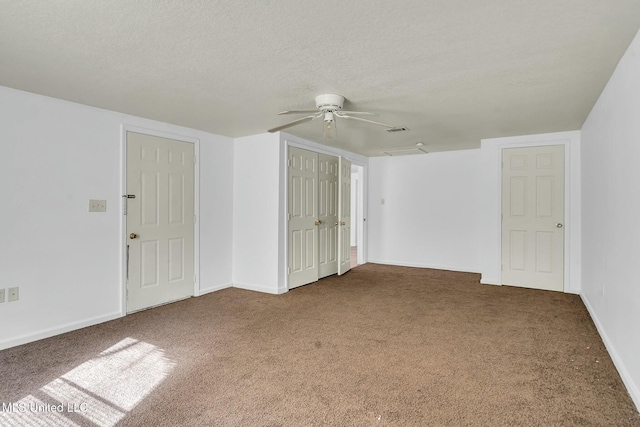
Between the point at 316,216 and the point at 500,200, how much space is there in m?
2.63

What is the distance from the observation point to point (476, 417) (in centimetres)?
190

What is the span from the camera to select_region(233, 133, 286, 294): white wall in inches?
181

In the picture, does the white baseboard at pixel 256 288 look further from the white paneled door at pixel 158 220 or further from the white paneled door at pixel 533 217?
the white paneled door at pixel 533 217

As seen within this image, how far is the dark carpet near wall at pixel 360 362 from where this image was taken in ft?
6.44

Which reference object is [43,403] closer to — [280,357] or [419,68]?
[280,357]

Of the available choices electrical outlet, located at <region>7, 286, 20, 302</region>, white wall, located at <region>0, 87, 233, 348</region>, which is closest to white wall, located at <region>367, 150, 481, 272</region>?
white wall, located at <region>0, 87, 233, 348</region>

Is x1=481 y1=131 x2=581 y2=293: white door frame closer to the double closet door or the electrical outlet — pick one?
the double closet door

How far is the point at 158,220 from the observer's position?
4.07 m

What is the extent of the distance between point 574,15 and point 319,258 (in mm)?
4225

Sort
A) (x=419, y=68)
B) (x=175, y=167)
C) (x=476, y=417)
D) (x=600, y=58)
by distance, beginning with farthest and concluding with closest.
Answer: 1. (x=175, y=167)
2. (x=419, y=68)
3. (x=600, y=58)
4. (x=476, y=417)

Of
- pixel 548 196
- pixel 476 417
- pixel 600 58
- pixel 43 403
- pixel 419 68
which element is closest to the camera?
pixel 476 417

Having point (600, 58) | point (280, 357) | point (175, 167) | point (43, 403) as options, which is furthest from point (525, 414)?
point (175, 167)

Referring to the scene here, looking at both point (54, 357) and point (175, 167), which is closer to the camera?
point (54, 357)

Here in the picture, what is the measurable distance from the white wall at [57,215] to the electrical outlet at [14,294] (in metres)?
0.04
